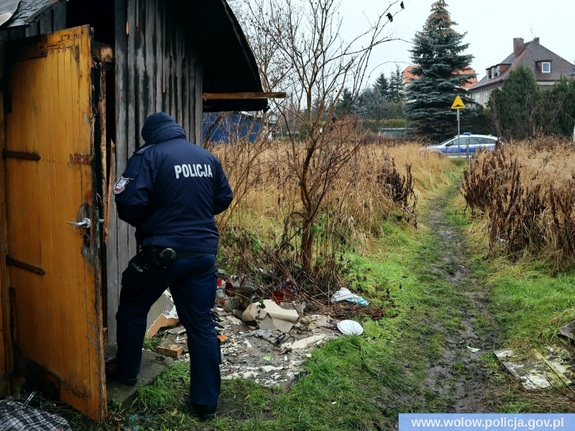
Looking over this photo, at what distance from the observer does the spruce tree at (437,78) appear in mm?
34625

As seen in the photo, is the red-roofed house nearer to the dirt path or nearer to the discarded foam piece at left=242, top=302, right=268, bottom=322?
the dirt path

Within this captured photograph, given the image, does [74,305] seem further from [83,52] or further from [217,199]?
[83,52]

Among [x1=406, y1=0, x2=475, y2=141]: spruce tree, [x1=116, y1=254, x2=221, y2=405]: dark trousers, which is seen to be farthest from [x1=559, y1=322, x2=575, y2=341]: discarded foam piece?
[x1=406, y1=0, x2=475, y2=141]: spruce tree

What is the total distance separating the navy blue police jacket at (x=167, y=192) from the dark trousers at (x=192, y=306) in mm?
176

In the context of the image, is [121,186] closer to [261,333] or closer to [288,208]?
[261,333]

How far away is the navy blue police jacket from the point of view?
3779mm

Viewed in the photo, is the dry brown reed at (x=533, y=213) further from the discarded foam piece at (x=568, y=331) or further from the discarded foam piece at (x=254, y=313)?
the discarded foam piece at (x=254, y=313)

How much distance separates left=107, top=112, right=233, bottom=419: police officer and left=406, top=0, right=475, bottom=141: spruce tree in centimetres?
3187

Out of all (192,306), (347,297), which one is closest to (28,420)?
(192,306)

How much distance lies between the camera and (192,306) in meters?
3.96

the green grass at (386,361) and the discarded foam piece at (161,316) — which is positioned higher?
the discarded foam piece at (161,316)

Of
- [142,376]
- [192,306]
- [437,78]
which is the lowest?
[142,376]

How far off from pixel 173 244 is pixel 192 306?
45 cm

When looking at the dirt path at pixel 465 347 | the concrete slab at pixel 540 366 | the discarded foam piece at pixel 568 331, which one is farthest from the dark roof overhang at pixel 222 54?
the discarded foam piece at pixel 568 331
